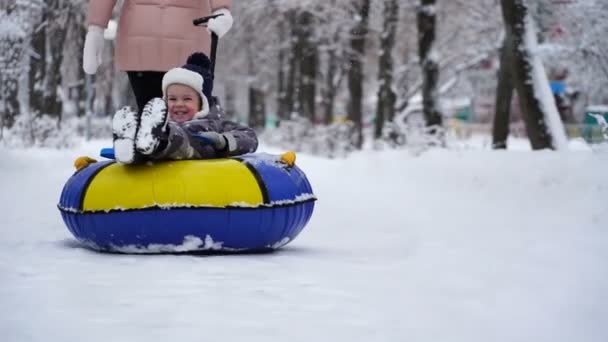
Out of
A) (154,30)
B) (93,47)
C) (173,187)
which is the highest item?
(154,30)

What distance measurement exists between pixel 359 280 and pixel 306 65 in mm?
17444

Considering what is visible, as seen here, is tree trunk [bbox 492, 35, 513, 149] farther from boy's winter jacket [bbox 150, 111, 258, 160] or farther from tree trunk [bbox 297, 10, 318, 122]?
boy's winter jacket [bbox 150, 111, 258, 160]

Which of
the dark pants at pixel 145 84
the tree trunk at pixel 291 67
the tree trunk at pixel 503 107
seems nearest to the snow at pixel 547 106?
the tree trunk at pixel 503 107

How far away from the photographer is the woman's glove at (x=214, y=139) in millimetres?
4844

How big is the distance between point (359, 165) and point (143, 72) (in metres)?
6.47

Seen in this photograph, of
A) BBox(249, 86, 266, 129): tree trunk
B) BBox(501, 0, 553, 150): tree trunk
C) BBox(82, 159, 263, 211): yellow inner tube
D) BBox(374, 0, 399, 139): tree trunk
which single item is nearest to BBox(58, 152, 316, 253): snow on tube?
BBox(82, 159, 263, 211): yellow inner tube

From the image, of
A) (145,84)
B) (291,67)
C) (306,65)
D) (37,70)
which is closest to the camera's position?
(145,84)

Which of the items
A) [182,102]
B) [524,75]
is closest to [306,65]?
[524,75]

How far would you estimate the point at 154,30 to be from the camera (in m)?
5.98

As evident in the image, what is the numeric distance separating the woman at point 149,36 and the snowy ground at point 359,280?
1.23 metres

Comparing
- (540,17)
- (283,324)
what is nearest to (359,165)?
(540,17)

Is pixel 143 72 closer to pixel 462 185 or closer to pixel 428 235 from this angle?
pixel 428 235

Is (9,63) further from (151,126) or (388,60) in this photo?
(388,60)

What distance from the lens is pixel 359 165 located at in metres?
12.2
